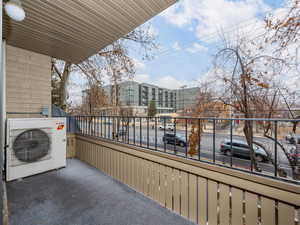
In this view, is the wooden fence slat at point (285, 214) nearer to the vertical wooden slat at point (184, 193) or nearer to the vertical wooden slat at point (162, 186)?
the vertical wooden slat at point (184, 193)

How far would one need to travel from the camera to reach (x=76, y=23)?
2258 mm

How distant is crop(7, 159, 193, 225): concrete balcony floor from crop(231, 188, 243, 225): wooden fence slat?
0.59 meters

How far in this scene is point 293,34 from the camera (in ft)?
8.64

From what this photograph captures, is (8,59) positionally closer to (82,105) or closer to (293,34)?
(82,105)

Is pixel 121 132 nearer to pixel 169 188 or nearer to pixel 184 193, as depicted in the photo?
pixel 169 188

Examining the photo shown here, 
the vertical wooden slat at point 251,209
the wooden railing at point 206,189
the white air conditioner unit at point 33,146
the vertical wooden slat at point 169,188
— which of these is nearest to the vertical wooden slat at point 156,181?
the wooden railing at point 206,189

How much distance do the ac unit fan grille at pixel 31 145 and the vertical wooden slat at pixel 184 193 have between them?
2344mm

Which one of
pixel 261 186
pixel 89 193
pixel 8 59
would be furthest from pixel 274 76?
pixel 8 59

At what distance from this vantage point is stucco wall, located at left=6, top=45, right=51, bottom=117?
9.96 feet

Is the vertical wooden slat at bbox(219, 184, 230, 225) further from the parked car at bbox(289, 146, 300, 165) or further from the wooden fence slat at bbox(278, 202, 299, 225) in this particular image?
the parked car at bbox(289, 146, 300, 165)

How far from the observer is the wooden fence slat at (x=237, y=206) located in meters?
1.61

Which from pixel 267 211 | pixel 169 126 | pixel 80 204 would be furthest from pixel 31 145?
pixel 267 211

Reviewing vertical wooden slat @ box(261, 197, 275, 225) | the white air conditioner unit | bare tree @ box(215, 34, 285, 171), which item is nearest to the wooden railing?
vertical wooden slat @ box(261, 197, 275, 225)

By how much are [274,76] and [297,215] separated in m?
3.06
